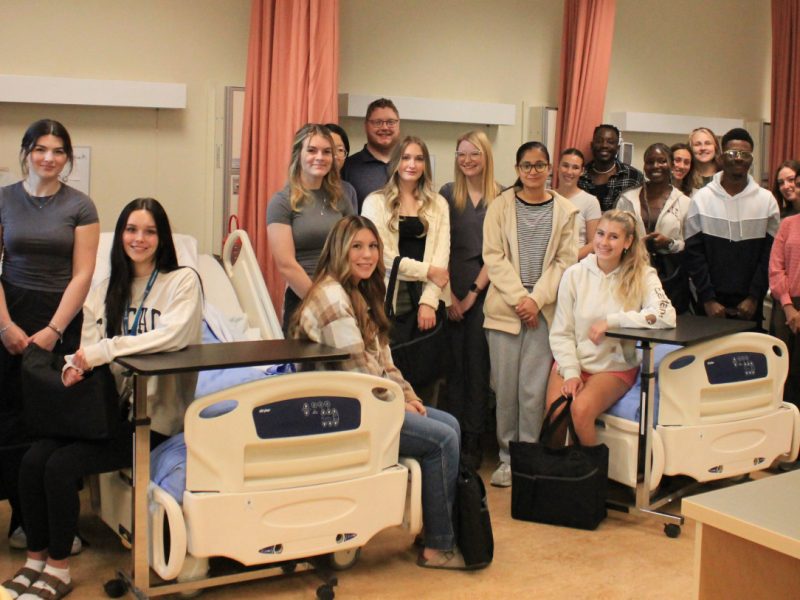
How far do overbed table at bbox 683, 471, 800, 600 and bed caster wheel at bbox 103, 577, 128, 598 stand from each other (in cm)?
205

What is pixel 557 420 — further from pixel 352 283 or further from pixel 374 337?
pixel 352 283

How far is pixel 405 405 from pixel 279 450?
1.91ft

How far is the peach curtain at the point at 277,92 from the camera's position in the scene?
4875 millimetres

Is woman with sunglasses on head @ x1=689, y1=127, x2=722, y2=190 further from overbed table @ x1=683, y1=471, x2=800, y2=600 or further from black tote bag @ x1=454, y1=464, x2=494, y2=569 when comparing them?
overbed table @ x1=683, y1=471, x2=800, y2=600

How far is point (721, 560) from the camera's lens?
1.90 m

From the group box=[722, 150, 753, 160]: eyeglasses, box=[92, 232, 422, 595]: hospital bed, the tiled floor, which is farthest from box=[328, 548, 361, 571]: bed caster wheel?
box=[722, 150, 753, 160]: eyeglasses

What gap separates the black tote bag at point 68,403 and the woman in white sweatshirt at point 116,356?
1.7 inches

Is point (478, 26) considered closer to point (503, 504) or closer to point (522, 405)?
point (522, 405)

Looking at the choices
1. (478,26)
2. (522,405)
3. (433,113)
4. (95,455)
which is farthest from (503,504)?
(478,26)

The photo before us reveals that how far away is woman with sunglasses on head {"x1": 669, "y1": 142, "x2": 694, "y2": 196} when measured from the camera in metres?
5.69

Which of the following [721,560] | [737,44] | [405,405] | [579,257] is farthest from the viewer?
[737,44]

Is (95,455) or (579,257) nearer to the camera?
(95,455)

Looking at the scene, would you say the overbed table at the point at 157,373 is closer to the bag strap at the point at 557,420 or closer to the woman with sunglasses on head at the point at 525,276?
the bag strap at the point at 557,420

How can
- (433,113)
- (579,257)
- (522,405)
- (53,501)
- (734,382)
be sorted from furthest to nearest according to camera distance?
(433,113)
(579,257)
(522,405)
(734,382)
(53,501)
